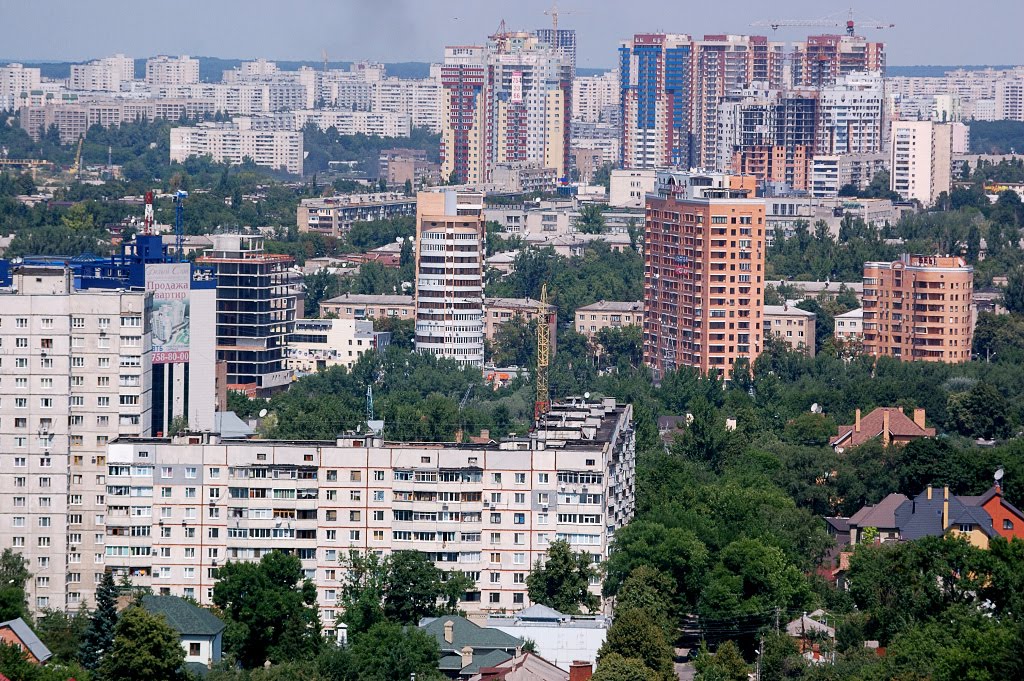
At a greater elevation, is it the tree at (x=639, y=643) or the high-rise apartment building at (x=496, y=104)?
the high-rise apartment building at (x=496, y=104)

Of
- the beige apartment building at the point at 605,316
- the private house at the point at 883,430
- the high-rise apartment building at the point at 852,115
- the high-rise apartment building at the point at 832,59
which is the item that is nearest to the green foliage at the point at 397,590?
the private house at the point at 883,430

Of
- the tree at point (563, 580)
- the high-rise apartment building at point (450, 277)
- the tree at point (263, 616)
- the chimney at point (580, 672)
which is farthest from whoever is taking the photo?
the high-rise apartment building at point (450, 277)

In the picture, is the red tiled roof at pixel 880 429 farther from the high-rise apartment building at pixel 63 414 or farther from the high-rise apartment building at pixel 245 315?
the high-rise apartment building at pixel 245 315

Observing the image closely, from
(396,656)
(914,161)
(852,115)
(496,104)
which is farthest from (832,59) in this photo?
(396,656)

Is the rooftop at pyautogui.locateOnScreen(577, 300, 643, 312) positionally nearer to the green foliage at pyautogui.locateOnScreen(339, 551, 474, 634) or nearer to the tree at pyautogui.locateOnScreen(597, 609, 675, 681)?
the green foliage at pyautogui.locateOnScreen(339, 551, 474, 634)

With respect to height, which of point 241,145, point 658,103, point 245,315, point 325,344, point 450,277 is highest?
point 658,103

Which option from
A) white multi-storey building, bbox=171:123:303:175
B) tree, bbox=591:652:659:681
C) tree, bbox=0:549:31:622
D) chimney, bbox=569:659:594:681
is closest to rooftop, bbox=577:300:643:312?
tree, bbox=0:549:31:622

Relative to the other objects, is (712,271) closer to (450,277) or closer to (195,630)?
(450,277)
